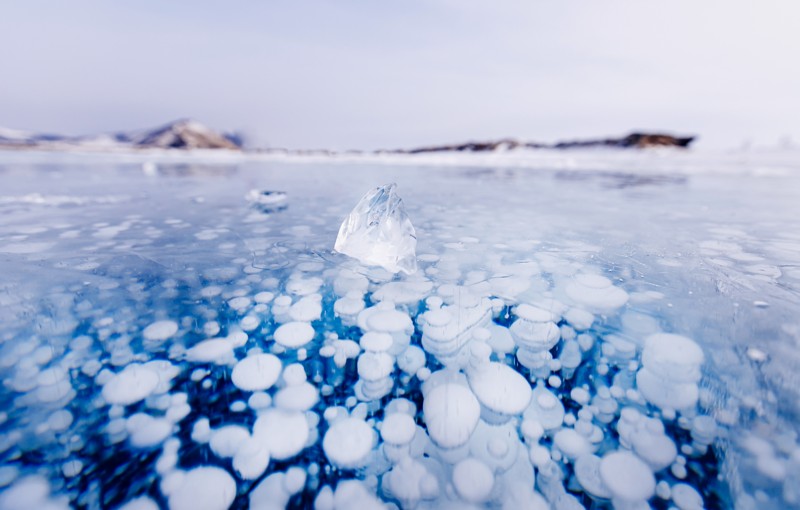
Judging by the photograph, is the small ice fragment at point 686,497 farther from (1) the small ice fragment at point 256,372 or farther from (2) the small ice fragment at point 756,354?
(1) the small ice fragment at point 256,372

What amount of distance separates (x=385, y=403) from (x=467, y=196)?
422cm

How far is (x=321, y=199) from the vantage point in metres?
4.53

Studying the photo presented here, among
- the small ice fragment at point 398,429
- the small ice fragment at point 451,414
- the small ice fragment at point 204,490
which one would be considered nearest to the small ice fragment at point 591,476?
the small ice fragment at point 451,414

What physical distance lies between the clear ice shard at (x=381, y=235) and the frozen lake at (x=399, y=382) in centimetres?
13

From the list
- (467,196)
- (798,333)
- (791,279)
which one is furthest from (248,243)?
(467,196)

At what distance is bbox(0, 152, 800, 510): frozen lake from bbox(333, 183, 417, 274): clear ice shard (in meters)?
0.13

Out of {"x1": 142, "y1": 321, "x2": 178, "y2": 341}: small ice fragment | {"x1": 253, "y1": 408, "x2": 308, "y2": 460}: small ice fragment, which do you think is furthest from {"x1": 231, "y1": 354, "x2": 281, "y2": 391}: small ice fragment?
{"x1": 142, "y1": 321, "x2": 178, "y2": 341}: small ice fragment

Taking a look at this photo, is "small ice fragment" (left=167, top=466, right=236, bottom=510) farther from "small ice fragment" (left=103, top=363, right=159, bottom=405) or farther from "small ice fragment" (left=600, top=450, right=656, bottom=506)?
"small ice fragment" (left=600, top=450, right=656, bottom=506)

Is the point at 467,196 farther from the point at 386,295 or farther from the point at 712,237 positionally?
the point at 386,295

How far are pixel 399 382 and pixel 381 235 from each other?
37.6 inches

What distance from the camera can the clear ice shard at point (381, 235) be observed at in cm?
181

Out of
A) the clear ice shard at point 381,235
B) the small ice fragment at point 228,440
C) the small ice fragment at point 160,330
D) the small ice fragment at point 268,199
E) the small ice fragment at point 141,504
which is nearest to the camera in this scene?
the small ice fragment at point 141,504

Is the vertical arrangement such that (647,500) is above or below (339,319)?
below

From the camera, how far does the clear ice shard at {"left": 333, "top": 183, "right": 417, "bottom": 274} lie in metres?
1.81
